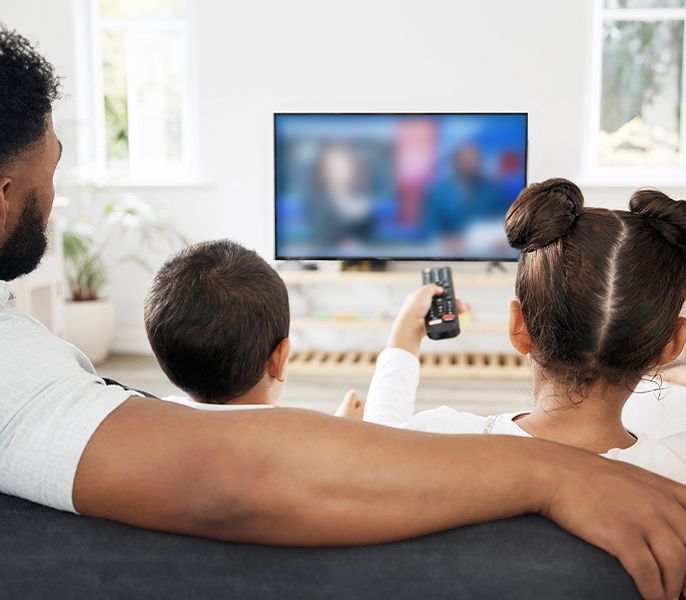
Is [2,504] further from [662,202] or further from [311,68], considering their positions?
[311,68]

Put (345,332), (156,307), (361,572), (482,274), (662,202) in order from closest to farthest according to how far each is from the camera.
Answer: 1. (361,572)
2. (662,202)
3. (156,307)
4. (482,274)
5. (345,332)

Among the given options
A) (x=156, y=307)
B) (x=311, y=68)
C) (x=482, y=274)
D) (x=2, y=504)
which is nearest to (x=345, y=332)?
(x=482, y=274)

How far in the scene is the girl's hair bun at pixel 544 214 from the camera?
0.94m

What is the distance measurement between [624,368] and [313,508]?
53 cm

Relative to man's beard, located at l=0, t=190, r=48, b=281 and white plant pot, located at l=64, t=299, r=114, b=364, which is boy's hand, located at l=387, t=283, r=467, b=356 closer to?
man's beard, located at l=0, t=190, r=48, b=281

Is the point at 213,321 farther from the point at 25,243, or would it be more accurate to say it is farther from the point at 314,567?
the point at 314,567

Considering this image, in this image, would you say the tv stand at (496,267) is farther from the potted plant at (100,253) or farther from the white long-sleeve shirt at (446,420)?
the white long-sleeve shirt at (446,420)

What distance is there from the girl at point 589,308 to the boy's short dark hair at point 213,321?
278 mm

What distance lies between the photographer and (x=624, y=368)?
93 centimetres

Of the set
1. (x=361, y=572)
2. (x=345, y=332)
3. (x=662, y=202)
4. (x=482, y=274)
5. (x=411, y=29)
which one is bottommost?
(x=345, y=332)

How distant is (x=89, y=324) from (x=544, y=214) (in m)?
3.52

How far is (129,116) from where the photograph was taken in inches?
182

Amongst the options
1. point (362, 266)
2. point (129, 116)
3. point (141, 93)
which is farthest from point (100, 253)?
point (362, 266)

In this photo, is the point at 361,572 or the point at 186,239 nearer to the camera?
the point at 361,572
